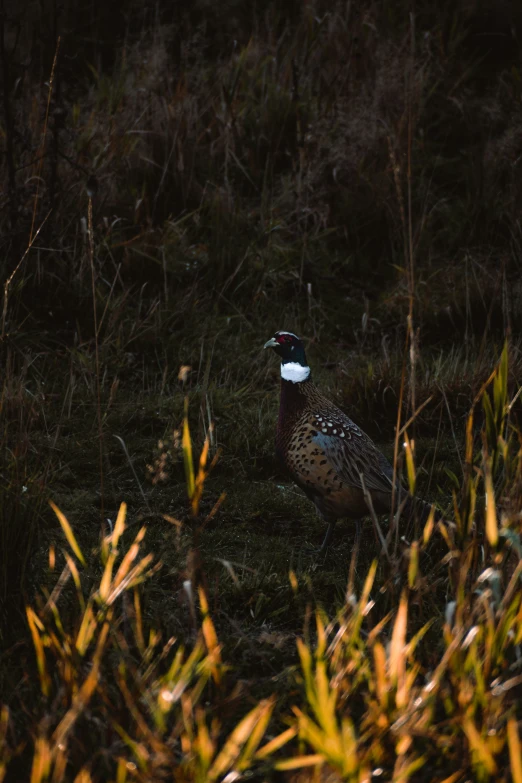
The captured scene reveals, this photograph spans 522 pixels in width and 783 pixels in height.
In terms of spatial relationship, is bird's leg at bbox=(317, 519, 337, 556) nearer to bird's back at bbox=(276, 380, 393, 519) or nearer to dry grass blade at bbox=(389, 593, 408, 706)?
bird's back at bbox=(276, 380, 393, 519)

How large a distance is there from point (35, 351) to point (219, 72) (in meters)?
2.45

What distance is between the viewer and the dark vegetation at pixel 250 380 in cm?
176

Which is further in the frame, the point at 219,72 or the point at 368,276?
the point at 219,72

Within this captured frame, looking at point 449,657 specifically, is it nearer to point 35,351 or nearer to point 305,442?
point 305,442

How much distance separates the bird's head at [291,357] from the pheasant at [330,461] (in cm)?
4

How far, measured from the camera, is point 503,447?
6.64 ft

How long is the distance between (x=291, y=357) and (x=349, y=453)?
46cm

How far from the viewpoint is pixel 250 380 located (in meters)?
4.21

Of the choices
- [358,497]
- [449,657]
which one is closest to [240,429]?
[358,497]

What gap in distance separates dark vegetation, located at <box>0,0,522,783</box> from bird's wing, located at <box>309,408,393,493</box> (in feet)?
0.47

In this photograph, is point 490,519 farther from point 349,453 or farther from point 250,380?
point 250,380

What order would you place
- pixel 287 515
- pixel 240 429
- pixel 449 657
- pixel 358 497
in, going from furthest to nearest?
pixel 240 429
pixel 287 515
pixel 358 497
pixel 449 657

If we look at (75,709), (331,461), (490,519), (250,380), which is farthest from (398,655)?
(250,380)

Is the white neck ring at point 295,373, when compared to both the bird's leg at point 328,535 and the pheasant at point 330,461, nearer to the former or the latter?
the pheasant at point 330,461
